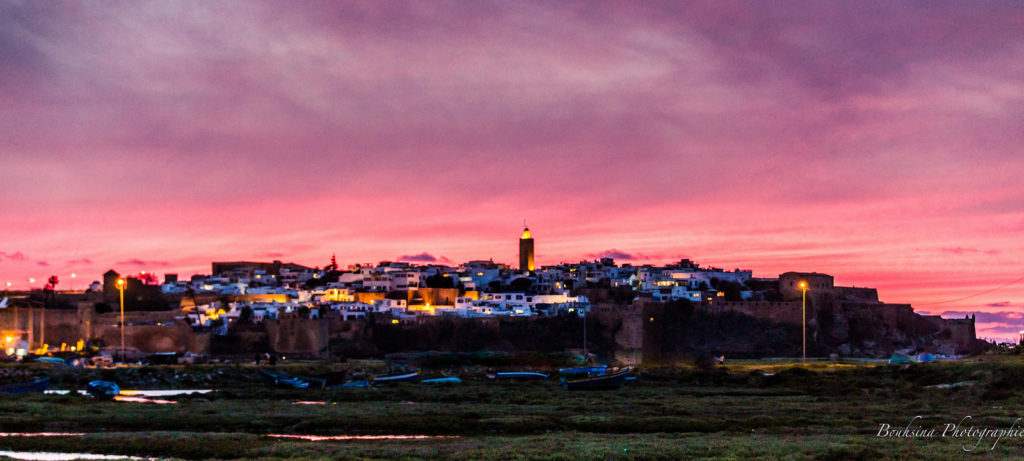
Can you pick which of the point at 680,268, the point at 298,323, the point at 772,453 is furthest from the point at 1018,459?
the point at 680,268

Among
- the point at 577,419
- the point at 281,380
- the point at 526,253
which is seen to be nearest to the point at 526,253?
the point at 526,253

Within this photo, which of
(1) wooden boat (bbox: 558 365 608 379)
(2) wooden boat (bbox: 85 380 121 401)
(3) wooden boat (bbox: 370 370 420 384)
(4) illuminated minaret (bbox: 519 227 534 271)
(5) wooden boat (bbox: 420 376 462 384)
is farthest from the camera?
(4) illuminated minaret (bbox: 519 227 534 271)

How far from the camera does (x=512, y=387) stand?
120 ft

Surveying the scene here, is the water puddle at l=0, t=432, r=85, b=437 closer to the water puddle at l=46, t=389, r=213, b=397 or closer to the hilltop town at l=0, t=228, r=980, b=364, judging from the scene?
the water puddle at l=46, t=389, r=213, b=397

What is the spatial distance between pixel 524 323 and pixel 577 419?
147 feet

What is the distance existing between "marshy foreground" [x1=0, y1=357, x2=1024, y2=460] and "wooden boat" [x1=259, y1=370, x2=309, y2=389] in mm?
1122

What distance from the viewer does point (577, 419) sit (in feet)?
78.2

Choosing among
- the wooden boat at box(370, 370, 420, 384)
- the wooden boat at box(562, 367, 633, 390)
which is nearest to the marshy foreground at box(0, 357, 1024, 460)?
the wooden boat at box(562, 367, 633, 390)

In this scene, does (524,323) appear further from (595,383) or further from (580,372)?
(595,383)

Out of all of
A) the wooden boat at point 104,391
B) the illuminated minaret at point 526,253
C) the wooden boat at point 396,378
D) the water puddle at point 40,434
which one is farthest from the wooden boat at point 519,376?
the illuminated minaret at point 526,253

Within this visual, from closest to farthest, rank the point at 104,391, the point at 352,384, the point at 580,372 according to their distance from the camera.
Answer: the point at 104,391, the point at 352,384, the point at 580,372

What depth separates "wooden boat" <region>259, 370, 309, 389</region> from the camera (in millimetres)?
37469

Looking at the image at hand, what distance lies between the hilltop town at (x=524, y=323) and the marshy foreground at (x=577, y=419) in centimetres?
2725

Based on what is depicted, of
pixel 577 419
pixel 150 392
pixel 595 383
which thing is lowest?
pixel 150 392
